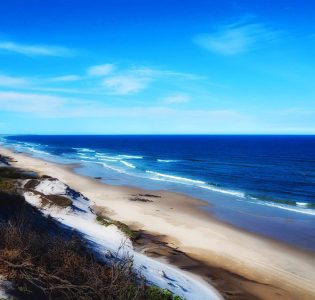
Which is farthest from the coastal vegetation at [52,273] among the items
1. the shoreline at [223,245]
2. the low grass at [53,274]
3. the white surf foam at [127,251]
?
the shoreline at [223,245]

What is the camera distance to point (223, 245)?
22734mm

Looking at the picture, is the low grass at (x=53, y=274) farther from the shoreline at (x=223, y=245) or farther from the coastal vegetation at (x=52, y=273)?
the shoreline at (x=223, y=245)

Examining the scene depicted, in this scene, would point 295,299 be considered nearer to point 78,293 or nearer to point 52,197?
point 78,293

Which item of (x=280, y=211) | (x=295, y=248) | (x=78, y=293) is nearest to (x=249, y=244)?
(x=295, y=248)

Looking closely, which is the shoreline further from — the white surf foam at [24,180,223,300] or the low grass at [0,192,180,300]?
the low grass at [0,192,180,300]

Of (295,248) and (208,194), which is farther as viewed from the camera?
(208,194)

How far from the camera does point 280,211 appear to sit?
A: 111 feet

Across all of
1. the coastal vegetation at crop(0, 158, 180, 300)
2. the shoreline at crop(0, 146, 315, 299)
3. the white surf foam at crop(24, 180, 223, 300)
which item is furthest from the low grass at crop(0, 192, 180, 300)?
the shoreline at crop(0, 146, 315, 299)

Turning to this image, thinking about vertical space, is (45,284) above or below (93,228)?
above

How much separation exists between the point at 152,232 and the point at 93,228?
5019 millimetres

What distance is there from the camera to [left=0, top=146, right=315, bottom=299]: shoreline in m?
17.5

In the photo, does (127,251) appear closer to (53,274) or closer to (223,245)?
(53,274)

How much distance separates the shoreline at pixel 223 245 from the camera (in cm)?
1748

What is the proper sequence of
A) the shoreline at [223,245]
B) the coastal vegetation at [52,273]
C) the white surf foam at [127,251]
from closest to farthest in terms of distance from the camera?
the coastal vegetation at [52,273] < the white surf foam at [127,251] < the shoreline at [223,245]
